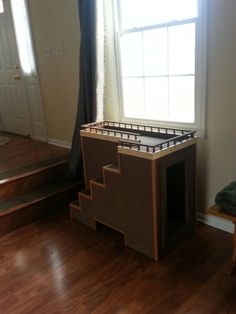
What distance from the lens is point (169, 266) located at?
1.94 metres

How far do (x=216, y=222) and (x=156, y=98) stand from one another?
1103 millimetres

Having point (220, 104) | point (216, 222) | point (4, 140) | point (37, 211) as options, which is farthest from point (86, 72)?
point (4, 140)

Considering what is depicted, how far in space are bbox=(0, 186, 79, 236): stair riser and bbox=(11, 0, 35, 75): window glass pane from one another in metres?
1.77

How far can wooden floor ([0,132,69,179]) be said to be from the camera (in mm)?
2985

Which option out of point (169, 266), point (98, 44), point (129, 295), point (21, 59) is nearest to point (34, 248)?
point (129, 295)

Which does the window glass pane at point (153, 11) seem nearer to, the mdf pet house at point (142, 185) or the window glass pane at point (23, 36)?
the mdf pet house at point (142, 185)

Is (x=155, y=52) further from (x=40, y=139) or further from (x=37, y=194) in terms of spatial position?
(x=40, y=139)

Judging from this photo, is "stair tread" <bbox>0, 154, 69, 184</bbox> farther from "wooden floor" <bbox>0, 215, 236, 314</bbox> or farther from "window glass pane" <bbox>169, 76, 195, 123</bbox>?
"window glass pane" <bbox>169, 76, 195, 123</bbox>

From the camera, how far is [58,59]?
3273 mm

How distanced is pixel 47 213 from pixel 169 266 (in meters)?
1.26

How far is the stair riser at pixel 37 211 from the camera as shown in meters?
2.45

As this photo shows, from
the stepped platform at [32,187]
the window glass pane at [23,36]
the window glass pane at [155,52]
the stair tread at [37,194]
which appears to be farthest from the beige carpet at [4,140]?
the window glass pane at [155,52]

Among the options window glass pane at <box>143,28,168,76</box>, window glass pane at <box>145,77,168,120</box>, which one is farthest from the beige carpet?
window glass pane at <box>143,28,168,76</box>

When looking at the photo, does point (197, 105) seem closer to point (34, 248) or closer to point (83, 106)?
point (83, 106)
